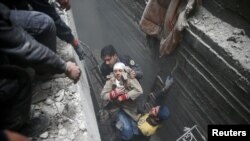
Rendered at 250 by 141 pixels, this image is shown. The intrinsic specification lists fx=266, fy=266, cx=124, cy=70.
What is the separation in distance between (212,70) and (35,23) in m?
2.36

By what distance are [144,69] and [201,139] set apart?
249 cm

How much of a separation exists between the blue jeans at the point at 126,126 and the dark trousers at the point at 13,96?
7.07 ft

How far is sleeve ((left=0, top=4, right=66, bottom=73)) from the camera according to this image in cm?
233

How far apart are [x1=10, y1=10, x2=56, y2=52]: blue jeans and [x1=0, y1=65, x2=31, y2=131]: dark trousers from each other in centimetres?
67

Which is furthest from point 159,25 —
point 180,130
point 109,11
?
point 109,11

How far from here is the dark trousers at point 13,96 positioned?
2418 mm

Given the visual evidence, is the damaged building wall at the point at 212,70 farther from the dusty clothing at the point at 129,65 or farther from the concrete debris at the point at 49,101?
the concrete debris at the point at 49,101

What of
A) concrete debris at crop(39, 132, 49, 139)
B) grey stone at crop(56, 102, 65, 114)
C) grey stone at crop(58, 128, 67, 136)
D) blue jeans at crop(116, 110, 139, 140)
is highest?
grey stone at crop(56, 102, 65, 114)

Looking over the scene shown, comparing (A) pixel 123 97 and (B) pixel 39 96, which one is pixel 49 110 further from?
(A) pixel 123 97

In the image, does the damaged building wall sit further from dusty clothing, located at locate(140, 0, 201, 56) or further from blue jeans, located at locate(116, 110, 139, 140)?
blue jeans, located at locate(116, 110, 139, 140)

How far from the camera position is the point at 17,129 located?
Answer: 2775 millimetres

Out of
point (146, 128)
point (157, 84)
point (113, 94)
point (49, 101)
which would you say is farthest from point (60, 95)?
point (157, 84)

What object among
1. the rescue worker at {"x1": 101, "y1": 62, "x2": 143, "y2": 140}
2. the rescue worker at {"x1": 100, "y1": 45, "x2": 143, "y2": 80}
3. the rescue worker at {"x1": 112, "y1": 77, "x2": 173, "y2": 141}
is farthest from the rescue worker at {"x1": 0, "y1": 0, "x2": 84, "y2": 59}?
the rescue worker at {"x1": 112, "y1": 77, "x2": 173, "y2": 141}

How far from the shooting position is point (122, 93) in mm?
4414
